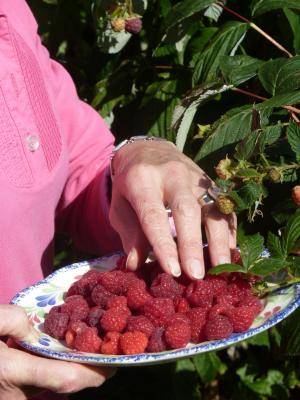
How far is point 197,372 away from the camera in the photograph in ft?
6.85

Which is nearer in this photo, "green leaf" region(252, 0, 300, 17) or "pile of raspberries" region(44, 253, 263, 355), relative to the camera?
"pile of raspberries" region(44, 253, 263, 355)

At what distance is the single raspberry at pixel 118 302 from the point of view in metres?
1.18

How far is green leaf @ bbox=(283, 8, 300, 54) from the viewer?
1.40 meters

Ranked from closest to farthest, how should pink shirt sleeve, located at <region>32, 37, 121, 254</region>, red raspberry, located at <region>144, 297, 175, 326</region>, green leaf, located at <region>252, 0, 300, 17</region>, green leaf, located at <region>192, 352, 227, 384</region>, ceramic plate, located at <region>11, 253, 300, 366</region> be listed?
1. ceramic plate, located at <region>11, 253, 300, 366</region>
2. red raspberry, located at <region>144, 297, 175, 326</region>
3. green leaf, located at <region>252, 0, 300, 17</region>
4. pink shirt sleeve, located at <region>32, 37, 121, 254</region>
5. green leaf, located at <region>192, 352, 227, 384</region>

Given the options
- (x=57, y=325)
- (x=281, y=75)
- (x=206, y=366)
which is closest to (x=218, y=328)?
(x=57, y=325)

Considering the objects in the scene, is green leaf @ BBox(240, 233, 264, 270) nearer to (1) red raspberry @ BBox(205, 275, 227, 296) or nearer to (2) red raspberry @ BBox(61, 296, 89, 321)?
(1) red raspberry @ BBox(205, 275, 227, 296)

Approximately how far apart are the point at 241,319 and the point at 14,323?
325 mm

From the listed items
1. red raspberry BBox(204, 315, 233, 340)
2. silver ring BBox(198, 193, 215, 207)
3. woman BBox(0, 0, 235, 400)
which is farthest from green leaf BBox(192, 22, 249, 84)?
red raspberry BBox(204, 315, 233, 340)

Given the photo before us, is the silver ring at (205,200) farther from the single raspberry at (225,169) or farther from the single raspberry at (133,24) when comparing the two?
the single raspberry at (133,24)

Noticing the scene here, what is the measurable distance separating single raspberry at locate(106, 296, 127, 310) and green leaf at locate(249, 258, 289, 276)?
21cm

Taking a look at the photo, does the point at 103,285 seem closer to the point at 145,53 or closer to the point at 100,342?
the point at 100,342

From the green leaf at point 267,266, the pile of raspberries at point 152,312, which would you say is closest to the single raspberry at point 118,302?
the pile of raspberries at point 152,312

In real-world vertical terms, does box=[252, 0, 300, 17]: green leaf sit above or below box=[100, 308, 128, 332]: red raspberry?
above

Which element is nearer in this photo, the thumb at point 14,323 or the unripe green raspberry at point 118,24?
the thumb at point 14,323
